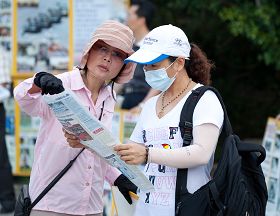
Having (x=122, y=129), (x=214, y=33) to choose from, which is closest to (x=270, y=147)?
(x=122, y=129)

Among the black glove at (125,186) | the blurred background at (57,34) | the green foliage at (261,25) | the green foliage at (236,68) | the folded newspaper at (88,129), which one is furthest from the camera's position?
the green foliage at (236,68)

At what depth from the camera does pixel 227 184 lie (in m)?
2.96

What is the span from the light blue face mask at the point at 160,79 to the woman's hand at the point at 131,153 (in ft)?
1.28

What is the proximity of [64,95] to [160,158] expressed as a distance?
48 centimetres

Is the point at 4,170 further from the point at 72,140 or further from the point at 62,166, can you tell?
the point at 72,140

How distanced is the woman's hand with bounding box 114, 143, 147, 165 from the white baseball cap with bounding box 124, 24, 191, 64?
41cm

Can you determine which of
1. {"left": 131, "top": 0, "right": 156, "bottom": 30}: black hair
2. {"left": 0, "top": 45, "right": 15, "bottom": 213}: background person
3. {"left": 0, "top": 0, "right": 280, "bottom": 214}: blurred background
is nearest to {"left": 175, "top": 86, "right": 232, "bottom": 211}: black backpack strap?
{"left": 0, "top": 0, "right": 280, "bottom": 214}: blurred background

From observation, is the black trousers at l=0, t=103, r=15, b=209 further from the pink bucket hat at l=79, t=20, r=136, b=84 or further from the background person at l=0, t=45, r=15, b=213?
the pink bucket hat at l=79, t=20, r=136, b=84

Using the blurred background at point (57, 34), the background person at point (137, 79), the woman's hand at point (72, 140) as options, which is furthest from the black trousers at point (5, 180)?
the woman's hand at point (72, 140)

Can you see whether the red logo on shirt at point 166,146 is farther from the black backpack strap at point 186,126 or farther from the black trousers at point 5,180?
the black trousers at point 5,180

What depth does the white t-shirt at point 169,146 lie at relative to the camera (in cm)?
305

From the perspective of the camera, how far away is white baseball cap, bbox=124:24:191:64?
3133mm

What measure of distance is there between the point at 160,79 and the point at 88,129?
0.45 m

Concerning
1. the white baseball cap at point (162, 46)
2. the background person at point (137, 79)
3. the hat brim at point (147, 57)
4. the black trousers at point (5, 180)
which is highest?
the white baseball cap at point (162, 46)
